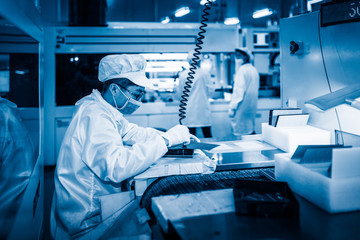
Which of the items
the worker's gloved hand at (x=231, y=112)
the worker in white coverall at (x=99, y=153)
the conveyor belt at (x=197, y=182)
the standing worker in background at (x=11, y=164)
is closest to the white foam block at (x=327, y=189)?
the conveyor belt at (x=197, y=182)

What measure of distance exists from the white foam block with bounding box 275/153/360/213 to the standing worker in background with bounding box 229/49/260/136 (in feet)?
11.2

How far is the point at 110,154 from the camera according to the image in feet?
4.62

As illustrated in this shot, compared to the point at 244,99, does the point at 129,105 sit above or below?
below

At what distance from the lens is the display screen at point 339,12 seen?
1639 mm

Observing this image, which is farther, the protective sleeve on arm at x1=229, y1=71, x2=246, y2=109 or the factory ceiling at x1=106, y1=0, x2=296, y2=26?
the factory ceiling at x1=106, y1=0, x2=296, y2=26

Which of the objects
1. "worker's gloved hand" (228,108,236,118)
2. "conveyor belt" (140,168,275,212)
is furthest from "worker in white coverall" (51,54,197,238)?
"worker's gloved hand" (228,108,236,118)

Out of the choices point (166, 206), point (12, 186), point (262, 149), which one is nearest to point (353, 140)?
point (262, 149)

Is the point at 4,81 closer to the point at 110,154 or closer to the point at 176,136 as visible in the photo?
the point at 110,154

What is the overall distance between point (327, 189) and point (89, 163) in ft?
3.36

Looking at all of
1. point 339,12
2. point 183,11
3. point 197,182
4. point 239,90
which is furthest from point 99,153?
point 183,11

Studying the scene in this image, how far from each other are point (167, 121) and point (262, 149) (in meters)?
3.11

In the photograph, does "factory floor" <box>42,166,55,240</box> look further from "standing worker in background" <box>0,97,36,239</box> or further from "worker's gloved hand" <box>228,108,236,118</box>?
"worker's gloved hand" <box>228,108,236,118</box>

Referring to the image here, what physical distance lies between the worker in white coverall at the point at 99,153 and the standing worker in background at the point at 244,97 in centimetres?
298

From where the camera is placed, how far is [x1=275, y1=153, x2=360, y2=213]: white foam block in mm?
1068
